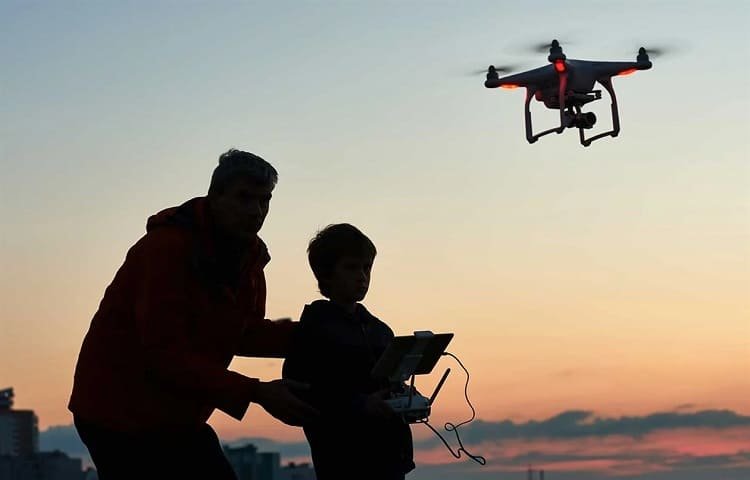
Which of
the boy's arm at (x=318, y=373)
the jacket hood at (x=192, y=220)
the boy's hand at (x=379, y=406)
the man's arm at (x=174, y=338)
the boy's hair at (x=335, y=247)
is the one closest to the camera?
the man's arm at (x=174, y=338)

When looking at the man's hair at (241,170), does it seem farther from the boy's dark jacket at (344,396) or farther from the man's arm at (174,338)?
the boy's dark jacket at (344,396)

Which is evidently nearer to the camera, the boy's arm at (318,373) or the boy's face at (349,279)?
the boy's arm at (318,373)

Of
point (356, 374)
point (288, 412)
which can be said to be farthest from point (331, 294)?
point (288, 412)

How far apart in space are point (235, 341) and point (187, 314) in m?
0.41

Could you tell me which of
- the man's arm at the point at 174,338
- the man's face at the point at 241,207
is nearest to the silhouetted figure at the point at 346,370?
the man's arm at the point at 174,338

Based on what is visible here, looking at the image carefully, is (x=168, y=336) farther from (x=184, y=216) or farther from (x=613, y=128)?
(x=613, y=128)

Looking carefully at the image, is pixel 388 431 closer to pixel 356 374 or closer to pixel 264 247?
pixel 356 374

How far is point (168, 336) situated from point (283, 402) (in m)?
0.57

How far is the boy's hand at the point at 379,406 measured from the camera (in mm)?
8094

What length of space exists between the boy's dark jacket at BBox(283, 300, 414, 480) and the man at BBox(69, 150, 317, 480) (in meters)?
0.30

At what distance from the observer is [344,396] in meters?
8.24

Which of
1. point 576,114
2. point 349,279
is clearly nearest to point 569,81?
point 576,114

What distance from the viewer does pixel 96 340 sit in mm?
7938

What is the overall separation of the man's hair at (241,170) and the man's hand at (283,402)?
34.5 inches
